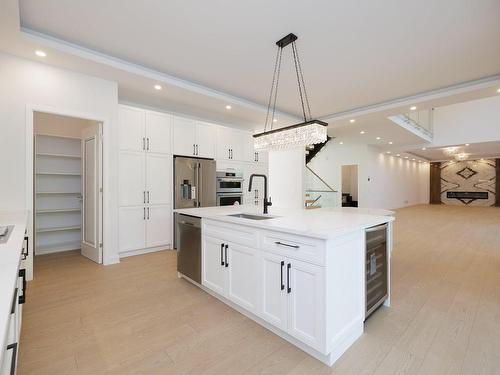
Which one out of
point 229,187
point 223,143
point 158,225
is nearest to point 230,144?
point 223,143

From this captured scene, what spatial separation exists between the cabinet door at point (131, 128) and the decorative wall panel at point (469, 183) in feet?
55.0

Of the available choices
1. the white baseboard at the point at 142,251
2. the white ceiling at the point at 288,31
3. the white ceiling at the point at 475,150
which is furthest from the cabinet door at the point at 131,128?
the white ceiling at the point at 475,150

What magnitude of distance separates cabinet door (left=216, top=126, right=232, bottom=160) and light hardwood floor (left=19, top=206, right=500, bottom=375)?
2588 millimetres

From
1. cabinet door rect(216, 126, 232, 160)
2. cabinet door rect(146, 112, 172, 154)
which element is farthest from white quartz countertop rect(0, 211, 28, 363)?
cabinet door rect(216, 126, 232, 160)

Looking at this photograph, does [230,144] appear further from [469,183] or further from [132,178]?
[469,183]

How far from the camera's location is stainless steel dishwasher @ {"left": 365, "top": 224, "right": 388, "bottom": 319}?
2.11m

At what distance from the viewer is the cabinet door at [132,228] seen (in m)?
4.00

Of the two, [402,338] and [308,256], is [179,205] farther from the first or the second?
[402,338]

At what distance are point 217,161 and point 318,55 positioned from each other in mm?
2716

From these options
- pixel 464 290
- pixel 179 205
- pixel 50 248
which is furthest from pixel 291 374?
pixel 50 248

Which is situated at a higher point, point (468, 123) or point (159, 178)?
point (468, 123)

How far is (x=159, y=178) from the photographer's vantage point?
4.41 meters

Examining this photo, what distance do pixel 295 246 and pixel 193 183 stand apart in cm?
329

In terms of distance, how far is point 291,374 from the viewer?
160 cm
